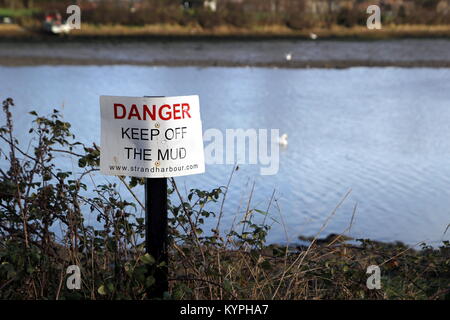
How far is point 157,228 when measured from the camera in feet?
13.3

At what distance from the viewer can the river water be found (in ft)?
27.9

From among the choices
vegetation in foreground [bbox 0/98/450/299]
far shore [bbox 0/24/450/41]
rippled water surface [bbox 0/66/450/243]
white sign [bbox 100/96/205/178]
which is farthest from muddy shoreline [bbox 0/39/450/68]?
white sign [bbox 100/96/205/178]

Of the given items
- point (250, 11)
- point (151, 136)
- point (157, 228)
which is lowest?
point (157, 228)

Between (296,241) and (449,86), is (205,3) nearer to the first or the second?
(449,86)

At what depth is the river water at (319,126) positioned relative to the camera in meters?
8.50

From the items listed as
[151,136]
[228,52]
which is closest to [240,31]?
[228,52]

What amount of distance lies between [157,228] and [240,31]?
2798 cm

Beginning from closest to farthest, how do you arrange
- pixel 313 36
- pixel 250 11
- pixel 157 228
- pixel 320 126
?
pixel 157 228 < pixel 320 126 < pixel 313 36 < pixel 250 11

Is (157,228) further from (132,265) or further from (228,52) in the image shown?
(228,52)

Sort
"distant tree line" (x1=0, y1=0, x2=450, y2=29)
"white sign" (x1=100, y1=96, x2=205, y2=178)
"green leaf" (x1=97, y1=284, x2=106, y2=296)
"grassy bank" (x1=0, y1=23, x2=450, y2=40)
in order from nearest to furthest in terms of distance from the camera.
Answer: "white sign" (x1=100, y1=96, x2=205, y2=178) < "green leaf" (x1=97, y1=284, x2=106, y2=296) < "grassy bank" (x1=0, y1=23, x2=450, y2=40) < "distant tree line" (x1=0, y1=0, x2=450, y2=29)

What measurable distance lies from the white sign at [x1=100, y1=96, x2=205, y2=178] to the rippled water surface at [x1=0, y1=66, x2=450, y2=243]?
2.62ft

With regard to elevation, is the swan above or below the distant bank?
above

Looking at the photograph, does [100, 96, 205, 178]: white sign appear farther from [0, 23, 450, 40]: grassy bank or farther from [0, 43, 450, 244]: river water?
[0, 23, 450, 40]: grassy bank

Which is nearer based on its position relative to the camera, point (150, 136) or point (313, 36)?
point (150, 136)
